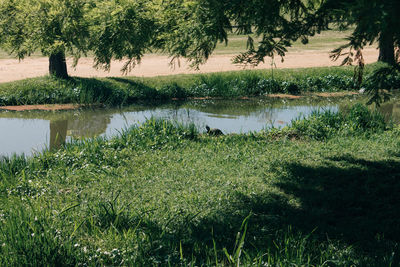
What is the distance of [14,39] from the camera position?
1644 centimetres

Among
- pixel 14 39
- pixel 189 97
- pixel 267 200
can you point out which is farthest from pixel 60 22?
pixel 267 200

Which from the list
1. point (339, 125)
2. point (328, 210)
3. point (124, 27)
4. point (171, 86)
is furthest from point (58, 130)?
point (328, 210)

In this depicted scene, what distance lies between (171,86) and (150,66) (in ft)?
22.4

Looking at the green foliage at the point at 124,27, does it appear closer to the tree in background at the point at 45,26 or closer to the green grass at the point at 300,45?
the tree in background at the point at 45,26

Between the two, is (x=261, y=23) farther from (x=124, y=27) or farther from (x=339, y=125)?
(x=124, y=27)

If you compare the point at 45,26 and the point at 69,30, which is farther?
the point at 45,26

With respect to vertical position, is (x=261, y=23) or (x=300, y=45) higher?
(x=300, y=45)

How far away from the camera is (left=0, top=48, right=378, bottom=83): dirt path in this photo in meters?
22.2

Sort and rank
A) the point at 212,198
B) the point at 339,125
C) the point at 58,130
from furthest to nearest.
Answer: the point at 58,130, the point at 339,125, the point at 212,198

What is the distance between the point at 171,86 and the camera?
1869 centimetres

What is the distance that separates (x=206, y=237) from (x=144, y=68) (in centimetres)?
1937

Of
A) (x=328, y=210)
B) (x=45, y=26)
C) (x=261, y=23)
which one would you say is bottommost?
(x=328, y=210)

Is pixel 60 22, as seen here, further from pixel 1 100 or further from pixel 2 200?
pixel 2 200

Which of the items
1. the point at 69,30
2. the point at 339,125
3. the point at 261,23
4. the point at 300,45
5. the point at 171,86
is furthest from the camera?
the point at 300,45
